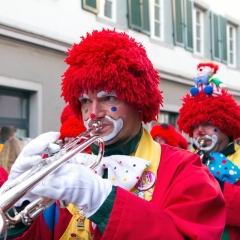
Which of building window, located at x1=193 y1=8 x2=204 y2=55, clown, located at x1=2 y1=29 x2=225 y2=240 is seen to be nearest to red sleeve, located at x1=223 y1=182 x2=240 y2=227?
clown, located at x1=2 y1=29 x2=225 y2=240

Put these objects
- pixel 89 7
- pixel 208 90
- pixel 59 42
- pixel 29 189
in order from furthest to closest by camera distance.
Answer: pixel 89 7
pixel 59 42
pixel 208 90
pixel 29 189

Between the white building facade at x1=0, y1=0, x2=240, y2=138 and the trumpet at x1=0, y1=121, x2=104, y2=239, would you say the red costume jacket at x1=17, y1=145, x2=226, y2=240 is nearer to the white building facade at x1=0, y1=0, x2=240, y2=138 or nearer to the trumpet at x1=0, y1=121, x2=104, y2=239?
the trumpet at x1=0, y1=121, x2=104, y2=239

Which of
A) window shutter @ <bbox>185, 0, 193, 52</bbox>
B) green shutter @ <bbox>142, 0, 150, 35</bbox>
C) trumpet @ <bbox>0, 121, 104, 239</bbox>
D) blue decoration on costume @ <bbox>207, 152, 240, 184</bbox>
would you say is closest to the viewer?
trumpet @ <bbox>0, 121, 104, 239</bbox>

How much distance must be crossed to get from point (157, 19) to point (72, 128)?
792cm

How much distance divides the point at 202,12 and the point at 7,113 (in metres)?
7.57

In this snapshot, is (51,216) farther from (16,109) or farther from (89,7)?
(89,7)

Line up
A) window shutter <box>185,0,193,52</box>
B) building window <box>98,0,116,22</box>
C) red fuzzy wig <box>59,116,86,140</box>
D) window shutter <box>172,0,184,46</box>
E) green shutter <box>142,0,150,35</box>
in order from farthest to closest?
window shutter <box>185,0,193,52</box>
window shutter <box>172,0,184,46</box>
green shutter <box>142,0,150,35</box>
building window <box>98,0,116,22</box>
red fuzzy wig <box>59,116,86,140</box>

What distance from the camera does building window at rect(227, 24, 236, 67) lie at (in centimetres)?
1512

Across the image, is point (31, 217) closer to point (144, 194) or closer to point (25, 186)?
point (25, 186)

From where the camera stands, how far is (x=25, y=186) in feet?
5.37

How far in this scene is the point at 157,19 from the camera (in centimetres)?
1172

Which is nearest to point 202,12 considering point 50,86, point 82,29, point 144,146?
point 82,29

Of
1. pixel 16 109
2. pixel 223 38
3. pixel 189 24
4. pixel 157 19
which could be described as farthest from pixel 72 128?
pixel 223 38

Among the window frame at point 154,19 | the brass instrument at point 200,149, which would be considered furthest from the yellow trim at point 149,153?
the window frame at point 154,19
